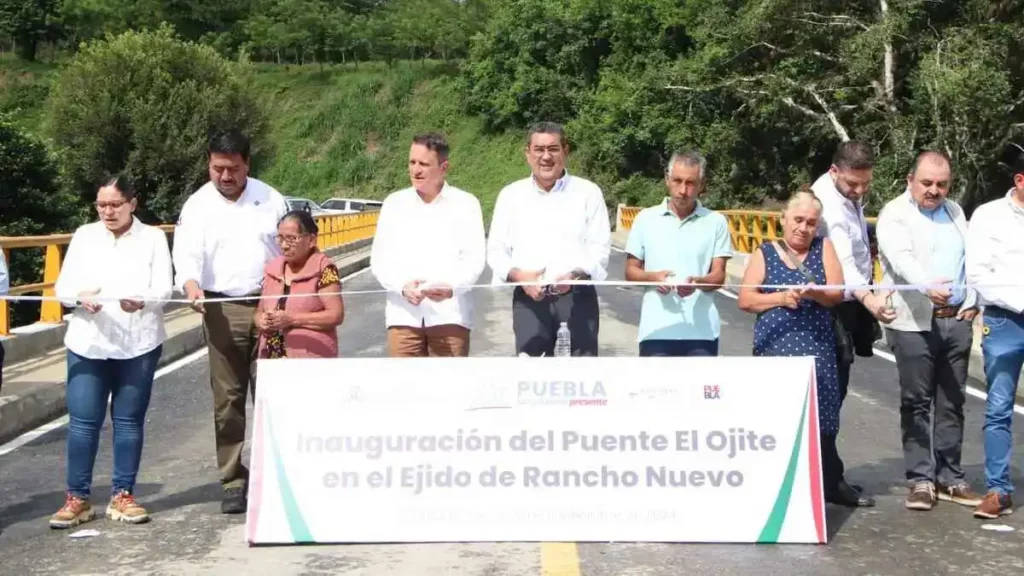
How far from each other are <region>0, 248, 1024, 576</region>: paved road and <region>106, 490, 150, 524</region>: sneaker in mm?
71

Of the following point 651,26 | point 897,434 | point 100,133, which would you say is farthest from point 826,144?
point 897,434

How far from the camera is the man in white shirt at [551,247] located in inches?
255

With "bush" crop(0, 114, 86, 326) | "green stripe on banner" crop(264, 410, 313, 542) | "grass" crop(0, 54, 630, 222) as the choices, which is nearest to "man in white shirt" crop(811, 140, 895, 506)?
"green stripe on banner" crop(264, 410, 313, 542)

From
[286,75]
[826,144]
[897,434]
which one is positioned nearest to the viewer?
[897,434]

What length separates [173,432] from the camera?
877 cm

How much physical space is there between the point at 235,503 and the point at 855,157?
375cm

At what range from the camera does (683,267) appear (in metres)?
6.35

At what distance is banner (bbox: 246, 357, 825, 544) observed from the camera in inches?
223

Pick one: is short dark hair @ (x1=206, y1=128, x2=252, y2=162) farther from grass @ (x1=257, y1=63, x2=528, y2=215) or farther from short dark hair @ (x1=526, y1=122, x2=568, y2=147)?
grass @ (x1=257, y1=63, x2=528, y2=215)

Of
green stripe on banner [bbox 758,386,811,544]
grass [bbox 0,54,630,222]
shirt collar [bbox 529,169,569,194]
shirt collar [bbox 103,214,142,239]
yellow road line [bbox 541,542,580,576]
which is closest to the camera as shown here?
yellow road line [bbox 541,542,580,576]

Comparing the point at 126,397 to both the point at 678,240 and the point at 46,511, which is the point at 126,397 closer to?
the point at 46,511

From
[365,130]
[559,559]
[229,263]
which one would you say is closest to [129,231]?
[229,263]

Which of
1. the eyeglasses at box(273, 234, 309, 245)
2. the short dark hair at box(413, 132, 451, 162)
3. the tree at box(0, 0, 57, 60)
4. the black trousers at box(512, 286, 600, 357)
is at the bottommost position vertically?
the black trousers at box(512, 286, 600, 357)

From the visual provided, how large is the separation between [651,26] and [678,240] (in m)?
53.6
